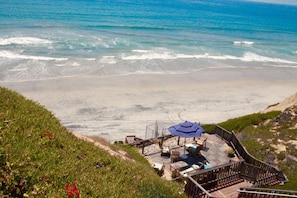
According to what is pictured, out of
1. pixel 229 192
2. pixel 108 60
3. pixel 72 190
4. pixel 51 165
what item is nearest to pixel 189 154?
pixel 229 192

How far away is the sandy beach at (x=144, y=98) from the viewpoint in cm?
2570

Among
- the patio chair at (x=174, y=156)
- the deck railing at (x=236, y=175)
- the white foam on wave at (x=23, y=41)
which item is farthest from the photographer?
the white foam on wave at (x=23, y=41)

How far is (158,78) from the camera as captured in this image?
3819 cm

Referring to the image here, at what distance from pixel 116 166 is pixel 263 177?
8423 mm

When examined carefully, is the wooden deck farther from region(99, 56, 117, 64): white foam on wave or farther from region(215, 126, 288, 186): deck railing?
region(99, 56, 117, 64): white foam on wave

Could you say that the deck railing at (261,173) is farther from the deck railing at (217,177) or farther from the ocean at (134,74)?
the ocean at (134,74)

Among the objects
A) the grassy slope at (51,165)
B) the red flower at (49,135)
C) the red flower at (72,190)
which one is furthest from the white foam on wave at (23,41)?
the red flower at (72,190)

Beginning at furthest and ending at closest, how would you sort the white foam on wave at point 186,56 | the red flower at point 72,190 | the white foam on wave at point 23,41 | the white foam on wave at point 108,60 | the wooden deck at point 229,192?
the white foam on wave at point 23,41 < the white foam on wave at point 186,56 < the white foam on wave at point 108,60 < the wooden deck at point 229,192 < the red flower at point 72,190

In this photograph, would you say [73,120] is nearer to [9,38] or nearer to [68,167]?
[68,167]

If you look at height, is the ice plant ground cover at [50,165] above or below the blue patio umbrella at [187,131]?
above

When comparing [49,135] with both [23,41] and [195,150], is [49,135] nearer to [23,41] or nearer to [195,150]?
[195,150]

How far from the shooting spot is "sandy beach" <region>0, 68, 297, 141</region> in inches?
1012

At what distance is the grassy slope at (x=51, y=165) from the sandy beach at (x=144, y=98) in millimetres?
13746

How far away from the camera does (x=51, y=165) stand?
690 cm
